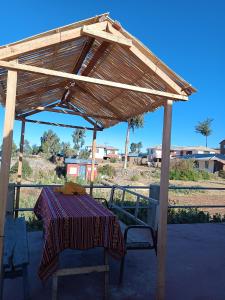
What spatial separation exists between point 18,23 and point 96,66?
660 centimetres

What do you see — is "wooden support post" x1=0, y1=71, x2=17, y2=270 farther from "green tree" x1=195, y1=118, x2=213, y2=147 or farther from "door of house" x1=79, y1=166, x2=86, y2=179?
"green tree" x1=195, y1=118, x2=213, y2=147

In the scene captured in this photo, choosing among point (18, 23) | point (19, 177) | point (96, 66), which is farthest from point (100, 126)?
point (18, 23)

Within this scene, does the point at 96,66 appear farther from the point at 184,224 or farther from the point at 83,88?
the point at 184,224

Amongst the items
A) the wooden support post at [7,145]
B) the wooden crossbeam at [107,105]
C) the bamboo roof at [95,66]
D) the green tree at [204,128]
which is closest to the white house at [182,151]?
the green tree at [204,128]

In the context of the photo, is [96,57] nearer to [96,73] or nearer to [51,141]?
[96,73]

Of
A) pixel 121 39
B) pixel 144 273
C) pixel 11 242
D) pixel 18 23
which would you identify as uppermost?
pixel 18 23

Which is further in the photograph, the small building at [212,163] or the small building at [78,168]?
the small building at [212,163]

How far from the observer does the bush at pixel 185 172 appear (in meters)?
28.6


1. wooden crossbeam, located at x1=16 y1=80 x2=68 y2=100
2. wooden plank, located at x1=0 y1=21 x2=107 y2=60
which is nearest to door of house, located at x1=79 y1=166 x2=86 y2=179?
wooden crossbeam, located at x1=16 y1=80 x2=68 y2=100

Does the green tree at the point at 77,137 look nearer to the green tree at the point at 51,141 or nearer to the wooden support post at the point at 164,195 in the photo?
the green tree at the point at 51,141

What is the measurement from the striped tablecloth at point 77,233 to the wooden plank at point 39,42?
5.53 feet

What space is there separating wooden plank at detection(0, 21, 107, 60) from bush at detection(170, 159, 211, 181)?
1053 inches

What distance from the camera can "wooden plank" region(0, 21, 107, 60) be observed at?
2602 millimetres

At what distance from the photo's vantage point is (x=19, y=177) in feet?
18.6
